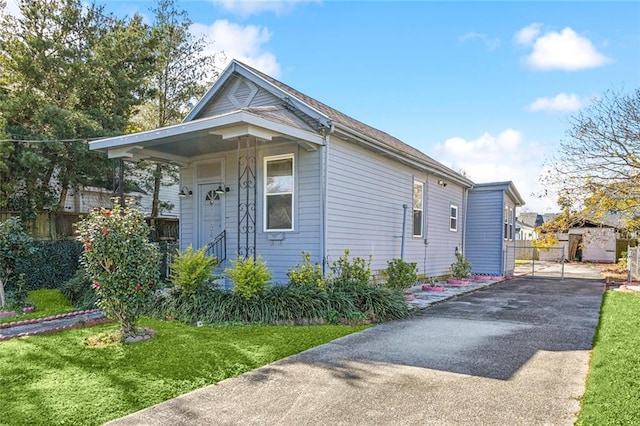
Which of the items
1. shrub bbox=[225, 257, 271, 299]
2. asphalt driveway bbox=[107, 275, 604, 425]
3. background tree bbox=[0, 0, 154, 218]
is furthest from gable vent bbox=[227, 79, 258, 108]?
asphalt driveway bbox=[107, 275, 604, 425]

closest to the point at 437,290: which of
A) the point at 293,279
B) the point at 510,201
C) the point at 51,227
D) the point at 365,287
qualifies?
the point at 365,287

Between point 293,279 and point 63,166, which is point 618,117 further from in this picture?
point 63,166

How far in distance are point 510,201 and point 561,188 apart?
4.50m

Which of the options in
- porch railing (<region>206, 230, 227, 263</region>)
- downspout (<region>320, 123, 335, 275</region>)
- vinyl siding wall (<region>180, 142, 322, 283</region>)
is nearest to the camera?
downspout (<region>320, 123, 335, 275</region>)

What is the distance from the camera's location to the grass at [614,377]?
125 inches

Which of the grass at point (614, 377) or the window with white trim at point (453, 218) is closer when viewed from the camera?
the grass at point (614, 377)

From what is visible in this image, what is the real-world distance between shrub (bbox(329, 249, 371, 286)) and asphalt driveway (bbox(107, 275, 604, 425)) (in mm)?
1263

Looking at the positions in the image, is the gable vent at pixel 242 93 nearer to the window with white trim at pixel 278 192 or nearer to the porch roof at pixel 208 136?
the porch roof at pixel 208 136

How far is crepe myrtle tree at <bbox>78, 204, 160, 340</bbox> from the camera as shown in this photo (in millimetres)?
5324

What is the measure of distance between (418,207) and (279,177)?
196 inches

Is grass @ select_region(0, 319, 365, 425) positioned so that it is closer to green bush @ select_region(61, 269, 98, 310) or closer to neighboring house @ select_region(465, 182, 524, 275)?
green bush @ select_region(61, 269, 98, 310)

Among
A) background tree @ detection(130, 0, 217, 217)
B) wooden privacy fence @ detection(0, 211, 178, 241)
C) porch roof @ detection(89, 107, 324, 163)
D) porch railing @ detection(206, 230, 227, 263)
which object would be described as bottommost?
porch railing @ detection(206, 230, 227, 263)

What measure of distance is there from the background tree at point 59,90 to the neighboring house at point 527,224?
35462mm

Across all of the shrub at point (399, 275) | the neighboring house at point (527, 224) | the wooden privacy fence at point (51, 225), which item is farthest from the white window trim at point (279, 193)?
the neighboring house at point (527, 224)
